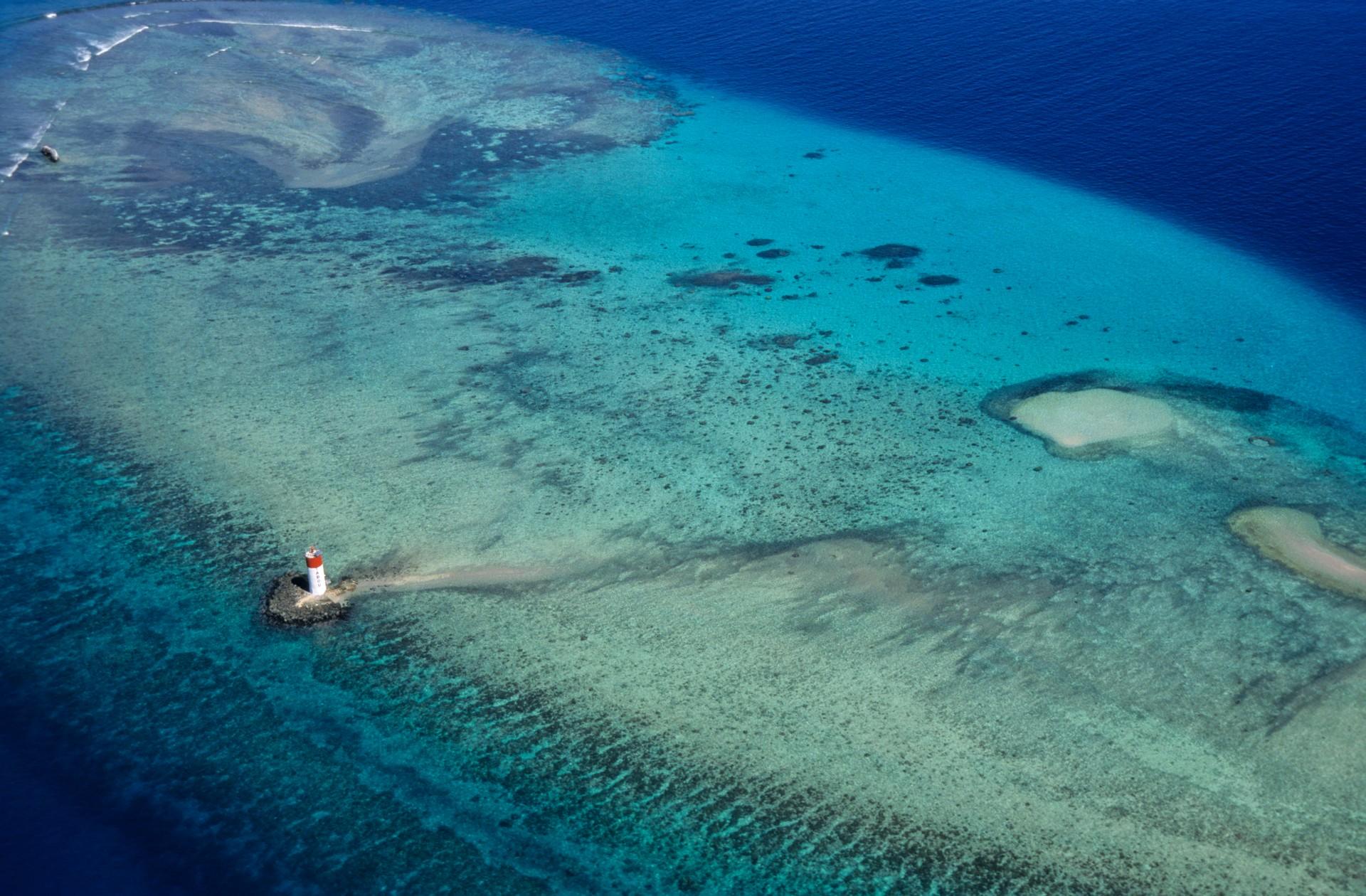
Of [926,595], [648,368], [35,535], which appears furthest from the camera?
[648,368]

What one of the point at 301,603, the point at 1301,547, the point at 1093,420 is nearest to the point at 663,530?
the point at 301,603

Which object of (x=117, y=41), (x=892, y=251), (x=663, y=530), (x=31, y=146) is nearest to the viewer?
(x=663, y=530)

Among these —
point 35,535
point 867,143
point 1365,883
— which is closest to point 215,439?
point 35,535

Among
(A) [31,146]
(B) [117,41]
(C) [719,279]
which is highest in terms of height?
(B) [117,41]

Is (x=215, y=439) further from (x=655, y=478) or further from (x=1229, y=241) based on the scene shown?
(x=1229, y=241)

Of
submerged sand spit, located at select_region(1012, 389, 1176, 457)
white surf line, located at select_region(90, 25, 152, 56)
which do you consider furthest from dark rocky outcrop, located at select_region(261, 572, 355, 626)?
white surf line, located at select_region(90, 25, 152, 56)

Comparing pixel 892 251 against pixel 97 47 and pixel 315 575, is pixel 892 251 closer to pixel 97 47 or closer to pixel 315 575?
pixel 315 575

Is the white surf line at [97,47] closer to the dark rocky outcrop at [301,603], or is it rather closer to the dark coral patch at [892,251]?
the dark coral patch at [892,251]
